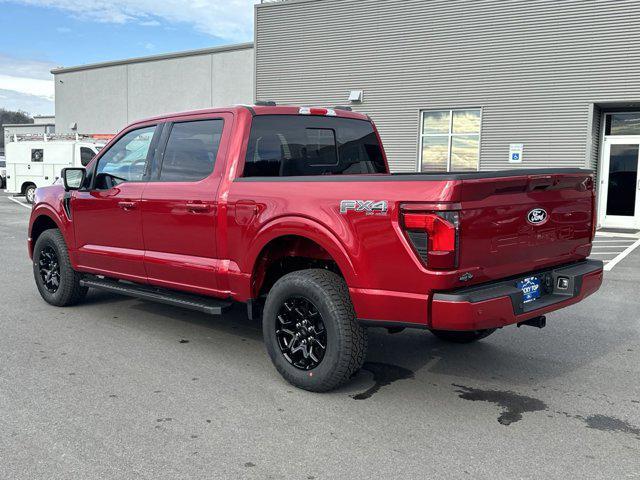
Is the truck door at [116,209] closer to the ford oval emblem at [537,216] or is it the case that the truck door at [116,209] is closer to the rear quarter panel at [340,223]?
the rear quarter panel at [340,223]

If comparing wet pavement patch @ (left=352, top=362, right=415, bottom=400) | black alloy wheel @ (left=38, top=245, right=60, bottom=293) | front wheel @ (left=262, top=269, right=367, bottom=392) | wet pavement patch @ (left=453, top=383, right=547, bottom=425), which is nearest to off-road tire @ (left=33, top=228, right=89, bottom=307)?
black alloy wheel @ (left=38, top=245, right=60, bottom=293)

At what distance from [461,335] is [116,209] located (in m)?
3.27

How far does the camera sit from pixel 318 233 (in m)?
4.14

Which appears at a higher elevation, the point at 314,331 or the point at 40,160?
the point at 40,160

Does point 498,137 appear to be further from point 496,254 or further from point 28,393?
point 28,393

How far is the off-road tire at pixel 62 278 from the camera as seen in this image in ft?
21.4

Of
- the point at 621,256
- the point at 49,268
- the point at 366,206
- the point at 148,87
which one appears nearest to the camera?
the point at 366,206

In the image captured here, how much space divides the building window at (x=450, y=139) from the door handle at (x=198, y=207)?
13.3 m

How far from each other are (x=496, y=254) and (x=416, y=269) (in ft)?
1.84

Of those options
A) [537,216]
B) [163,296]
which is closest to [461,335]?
[537,216]

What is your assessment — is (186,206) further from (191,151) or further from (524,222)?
(524,222)

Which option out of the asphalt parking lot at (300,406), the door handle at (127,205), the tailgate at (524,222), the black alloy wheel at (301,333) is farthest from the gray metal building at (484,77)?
the black alloy wheel at (301,333)

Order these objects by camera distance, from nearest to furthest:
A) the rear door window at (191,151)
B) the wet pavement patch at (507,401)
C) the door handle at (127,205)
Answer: the wet pavement patch at (507,401) → the rear door window at (191,151) → the door handle at (127,205)

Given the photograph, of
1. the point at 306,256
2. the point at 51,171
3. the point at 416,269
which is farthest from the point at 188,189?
the point at 51,171
